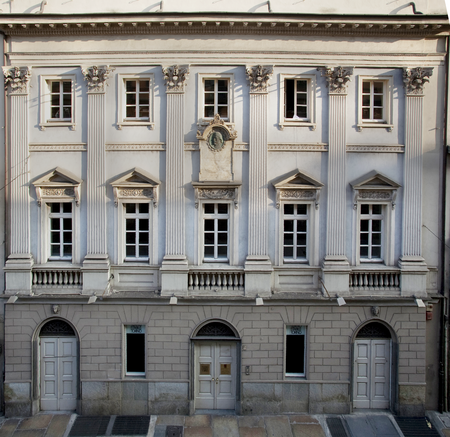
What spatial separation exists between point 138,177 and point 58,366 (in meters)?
7.10

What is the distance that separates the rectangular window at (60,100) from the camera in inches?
551

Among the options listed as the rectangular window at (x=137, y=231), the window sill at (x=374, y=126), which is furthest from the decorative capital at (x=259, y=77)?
the rectangular window at (x=137, y=231)

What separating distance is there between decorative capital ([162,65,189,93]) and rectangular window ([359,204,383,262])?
24.5 feet

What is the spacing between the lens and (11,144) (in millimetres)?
13781

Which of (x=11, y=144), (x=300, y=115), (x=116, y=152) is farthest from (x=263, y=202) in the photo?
(x=11, y=144)

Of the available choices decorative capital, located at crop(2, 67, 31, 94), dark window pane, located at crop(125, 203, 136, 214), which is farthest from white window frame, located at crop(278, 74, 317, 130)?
decorative capital, located at crop(2, 67, 31, 94)

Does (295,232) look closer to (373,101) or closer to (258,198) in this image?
(258,198)

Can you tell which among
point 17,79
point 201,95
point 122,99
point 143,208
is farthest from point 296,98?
point 17,79

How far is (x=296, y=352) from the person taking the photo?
1401cm

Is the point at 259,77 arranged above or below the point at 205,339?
above

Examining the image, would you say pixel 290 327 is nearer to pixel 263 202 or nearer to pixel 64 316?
pixel 263 202

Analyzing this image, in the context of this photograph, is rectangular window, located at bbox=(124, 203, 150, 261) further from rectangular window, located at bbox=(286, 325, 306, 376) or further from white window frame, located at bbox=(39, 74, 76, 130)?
rectangular window, located at bbox=(286, 325, 306, 376)

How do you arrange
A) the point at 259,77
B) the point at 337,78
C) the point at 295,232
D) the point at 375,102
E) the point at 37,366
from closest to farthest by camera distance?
the point at 259,77
the point at 337,78
the point at 37,366
the point at 295,232
the point at 375,102

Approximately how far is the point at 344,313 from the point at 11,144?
1273 cm
